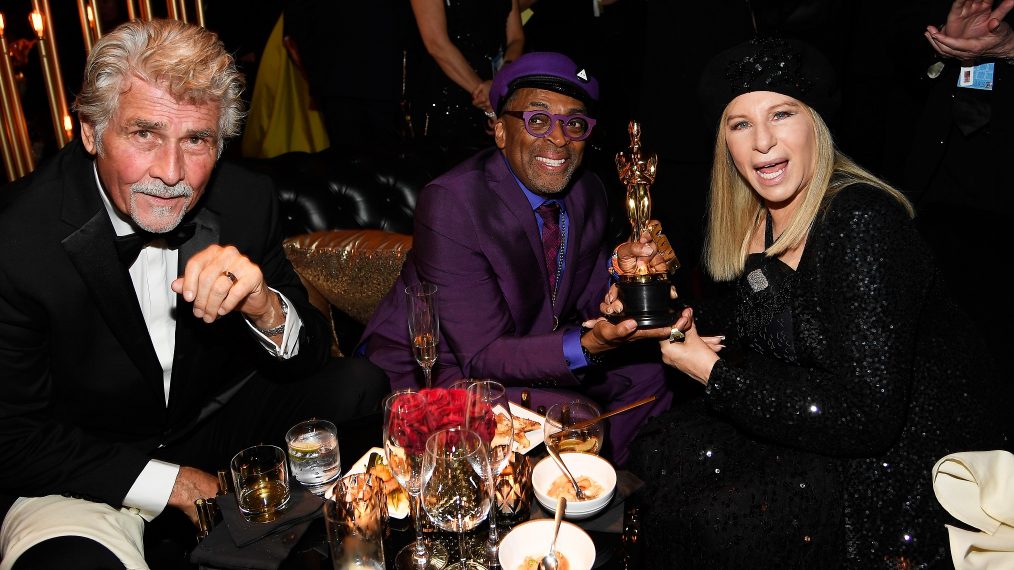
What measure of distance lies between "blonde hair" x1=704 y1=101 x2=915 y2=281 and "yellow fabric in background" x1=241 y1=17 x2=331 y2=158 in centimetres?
312

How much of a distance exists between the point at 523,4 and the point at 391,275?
2117 millimetres

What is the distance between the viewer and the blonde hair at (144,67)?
6.97 feet

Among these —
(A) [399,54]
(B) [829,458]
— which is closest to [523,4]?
(A) [399,54]

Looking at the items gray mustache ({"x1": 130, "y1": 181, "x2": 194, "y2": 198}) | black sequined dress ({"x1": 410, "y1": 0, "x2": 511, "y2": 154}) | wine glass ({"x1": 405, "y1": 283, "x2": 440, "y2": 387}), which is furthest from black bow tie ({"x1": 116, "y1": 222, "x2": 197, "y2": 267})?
black sequined dress ({"x1": 410, "y1": 0, "x2": 511, "y2": 154})

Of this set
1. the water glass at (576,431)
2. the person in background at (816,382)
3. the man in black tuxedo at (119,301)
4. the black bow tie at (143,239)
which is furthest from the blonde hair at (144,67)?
the person in background at (816,382)

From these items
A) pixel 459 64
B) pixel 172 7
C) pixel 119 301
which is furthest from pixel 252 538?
pixel 172 7

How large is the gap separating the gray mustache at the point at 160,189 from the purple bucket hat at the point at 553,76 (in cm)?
122

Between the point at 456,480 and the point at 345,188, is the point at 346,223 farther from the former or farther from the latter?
the point at 456,480

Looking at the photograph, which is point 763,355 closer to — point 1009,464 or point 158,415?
point 1009,464

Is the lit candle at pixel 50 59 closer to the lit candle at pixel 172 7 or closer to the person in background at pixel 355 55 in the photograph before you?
the lit candle at pixel 172 7

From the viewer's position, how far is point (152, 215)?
7.23ft

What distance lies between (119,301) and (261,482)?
0.79m

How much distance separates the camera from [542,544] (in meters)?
1.66

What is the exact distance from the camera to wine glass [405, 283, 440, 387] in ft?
7.05
